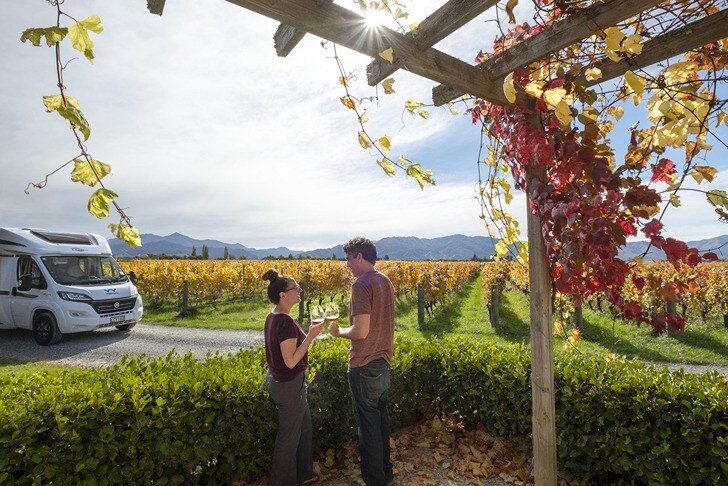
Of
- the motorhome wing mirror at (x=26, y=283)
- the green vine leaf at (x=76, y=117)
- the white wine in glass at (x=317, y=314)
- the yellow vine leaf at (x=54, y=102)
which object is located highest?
the yellow vine leaf at (x=54, y=102)

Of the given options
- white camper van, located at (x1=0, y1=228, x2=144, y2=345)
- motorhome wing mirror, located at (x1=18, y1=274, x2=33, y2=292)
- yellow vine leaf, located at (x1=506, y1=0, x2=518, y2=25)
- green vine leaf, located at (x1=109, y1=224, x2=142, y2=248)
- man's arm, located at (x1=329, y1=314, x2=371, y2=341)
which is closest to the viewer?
green vine leaf, located at (x1=109, y1=224, x2=142, y2=248)

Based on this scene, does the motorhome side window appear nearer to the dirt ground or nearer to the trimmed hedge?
the trimmed hedge

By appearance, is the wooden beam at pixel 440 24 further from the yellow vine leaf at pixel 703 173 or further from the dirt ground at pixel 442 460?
the dirt ground at pixel 442 460

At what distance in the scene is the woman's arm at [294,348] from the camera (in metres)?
3.03

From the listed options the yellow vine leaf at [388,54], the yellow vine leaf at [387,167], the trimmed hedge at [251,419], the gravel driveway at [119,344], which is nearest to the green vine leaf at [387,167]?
the yellow vine leaf at [387,167]

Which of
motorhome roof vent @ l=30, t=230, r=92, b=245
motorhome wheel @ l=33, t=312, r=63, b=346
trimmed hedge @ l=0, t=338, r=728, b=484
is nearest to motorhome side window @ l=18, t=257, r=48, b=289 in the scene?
motorhome roof vent @ l=30, t=230, r=92, b=245

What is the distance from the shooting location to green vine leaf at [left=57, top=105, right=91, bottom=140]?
1181 mm

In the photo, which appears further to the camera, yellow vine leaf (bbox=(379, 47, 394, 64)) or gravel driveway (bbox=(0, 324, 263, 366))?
gravel driveway (bbox=(0, 324, 263, 366))

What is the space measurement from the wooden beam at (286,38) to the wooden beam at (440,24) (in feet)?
1.83

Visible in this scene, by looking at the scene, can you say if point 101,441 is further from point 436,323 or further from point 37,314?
point 436,323

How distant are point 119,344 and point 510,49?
11556 mm

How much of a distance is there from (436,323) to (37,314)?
11545 millimetres

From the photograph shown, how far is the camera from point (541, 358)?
9.11 feet

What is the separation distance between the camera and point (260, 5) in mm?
1625
